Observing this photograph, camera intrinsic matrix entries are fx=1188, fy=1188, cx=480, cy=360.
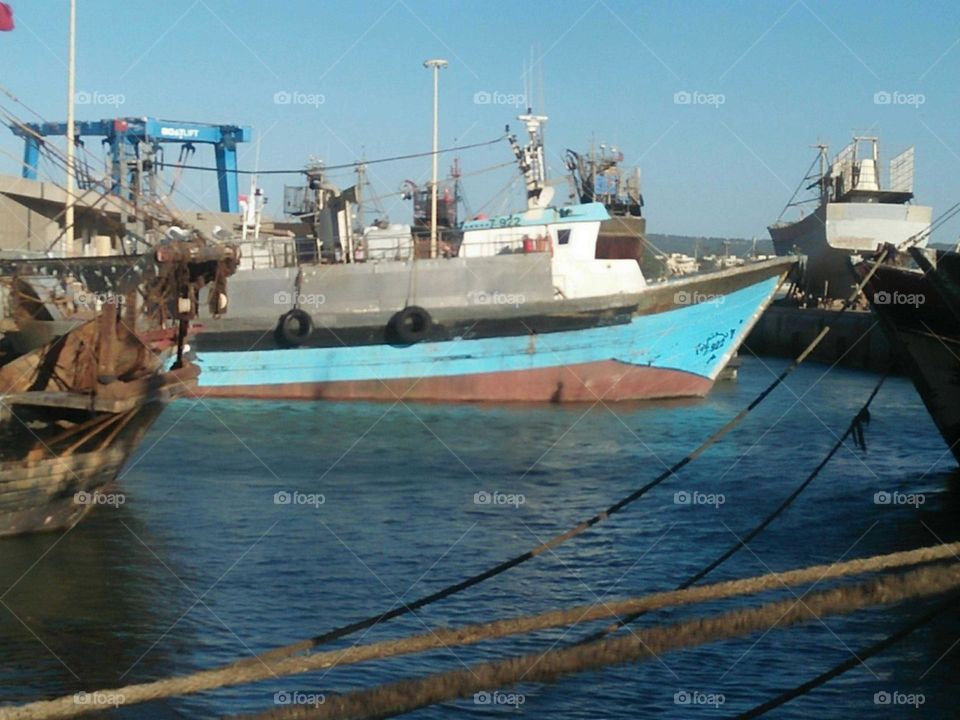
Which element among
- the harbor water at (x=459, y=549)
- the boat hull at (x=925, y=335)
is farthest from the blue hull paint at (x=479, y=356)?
the boat hull at (x=925, y=335)

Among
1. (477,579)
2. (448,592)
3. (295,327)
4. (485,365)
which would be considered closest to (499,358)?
(485,365)

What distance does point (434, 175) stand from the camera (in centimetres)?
2797

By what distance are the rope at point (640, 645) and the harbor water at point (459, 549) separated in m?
3.51

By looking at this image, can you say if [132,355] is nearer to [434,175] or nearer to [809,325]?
[434,175]

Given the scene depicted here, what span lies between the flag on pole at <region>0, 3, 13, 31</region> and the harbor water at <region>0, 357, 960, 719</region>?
657 cm

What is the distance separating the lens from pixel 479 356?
25172mm

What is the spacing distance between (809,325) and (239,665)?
42530 millimetres

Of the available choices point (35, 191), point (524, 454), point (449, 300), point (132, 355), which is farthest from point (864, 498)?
point (35, 191)

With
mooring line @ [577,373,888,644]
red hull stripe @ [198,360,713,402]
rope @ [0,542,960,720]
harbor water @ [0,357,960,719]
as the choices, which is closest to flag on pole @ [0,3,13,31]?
harbor water @ [0,357,960,719]

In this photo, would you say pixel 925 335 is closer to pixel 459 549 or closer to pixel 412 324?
pixel 459 549

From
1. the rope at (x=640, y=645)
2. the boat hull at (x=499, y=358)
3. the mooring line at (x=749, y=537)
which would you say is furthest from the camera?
the boat hull at (x=499, y=358)

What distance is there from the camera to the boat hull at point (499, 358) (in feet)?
82.3

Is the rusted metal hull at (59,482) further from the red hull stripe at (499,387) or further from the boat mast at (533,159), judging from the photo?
the boat mast at (533,159)

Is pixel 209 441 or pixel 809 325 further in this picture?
pixel 809 325
